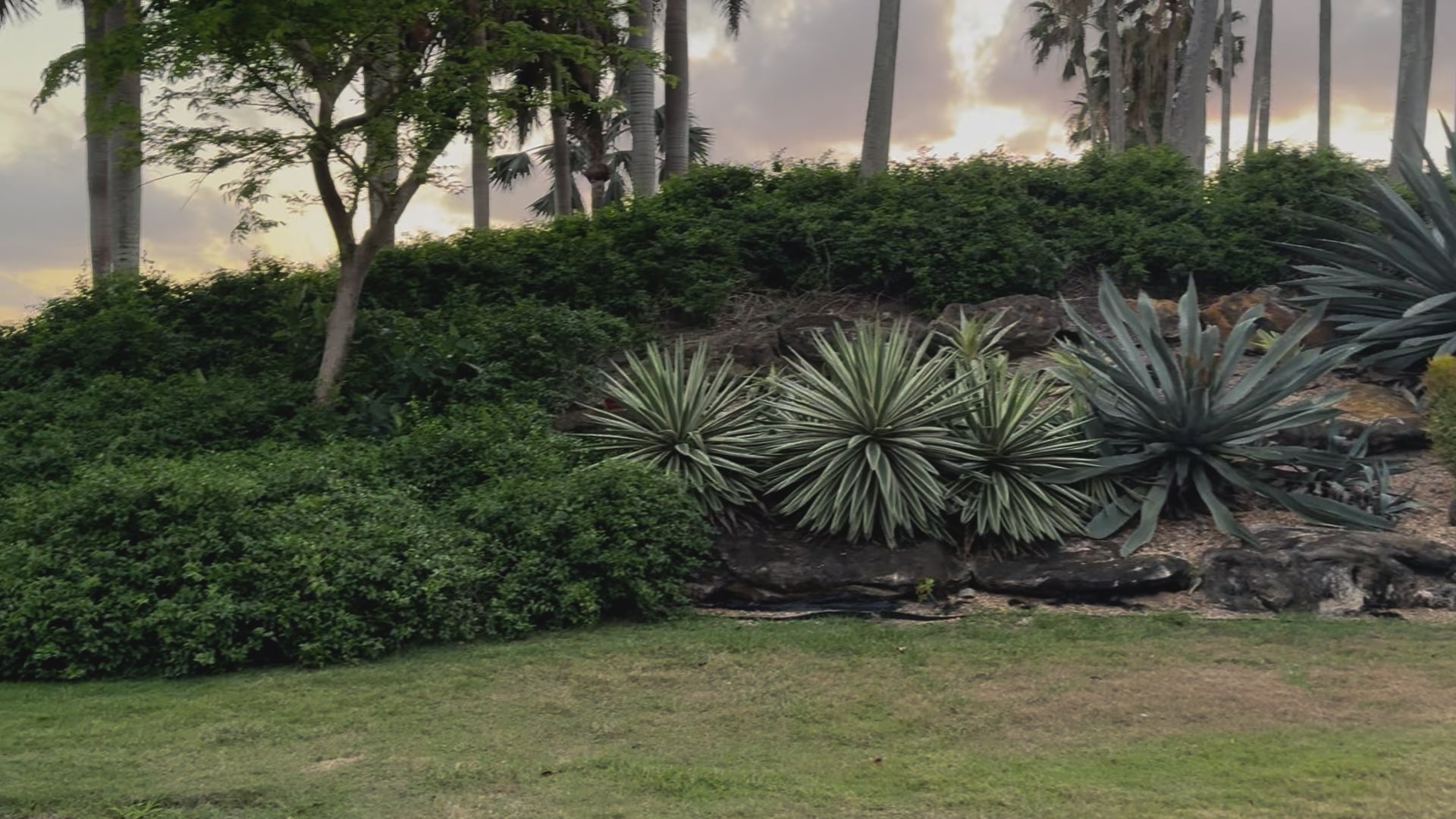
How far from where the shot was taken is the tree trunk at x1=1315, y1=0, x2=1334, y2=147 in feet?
93.2

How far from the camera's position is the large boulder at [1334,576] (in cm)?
756

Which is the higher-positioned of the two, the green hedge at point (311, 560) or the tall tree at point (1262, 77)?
the tall tree at point (1262, 77)

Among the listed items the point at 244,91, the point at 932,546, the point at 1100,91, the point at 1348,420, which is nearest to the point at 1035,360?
the point at 1348,420

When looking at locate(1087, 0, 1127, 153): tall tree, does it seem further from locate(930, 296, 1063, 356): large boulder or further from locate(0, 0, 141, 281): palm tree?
Answer: locate(0, 0, 141, 281): palm tree

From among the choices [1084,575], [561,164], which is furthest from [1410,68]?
[1084,575]

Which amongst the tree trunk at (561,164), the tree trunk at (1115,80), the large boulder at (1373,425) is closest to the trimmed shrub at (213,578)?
the large boulder at (1373,425)

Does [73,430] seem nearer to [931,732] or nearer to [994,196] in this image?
[931,732]

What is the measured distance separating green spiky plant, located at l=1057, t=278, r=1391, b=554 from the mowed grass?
4.90 feet

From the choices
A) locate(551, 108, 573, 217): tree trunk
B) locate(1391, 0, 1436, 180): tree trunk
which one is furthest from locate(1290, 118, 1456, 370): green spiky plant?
locate(551, 108, 573, 217): tree trunk

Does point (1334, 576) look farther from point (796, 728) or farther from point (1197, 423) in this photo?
point (796, 728)

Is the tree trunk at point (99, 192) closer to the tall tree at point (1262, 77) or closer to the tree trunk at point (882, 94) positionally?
the tree trunk at point (882, 94)

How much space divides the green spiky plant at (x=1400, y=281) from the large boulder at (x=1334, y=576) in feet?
11.6

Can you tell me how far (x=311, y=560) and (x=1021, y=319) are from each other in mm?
7758

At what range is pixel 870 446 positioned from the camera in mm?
8562
